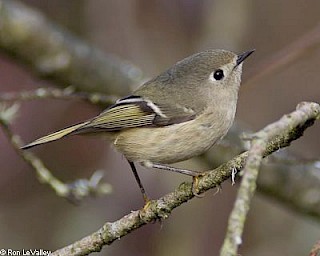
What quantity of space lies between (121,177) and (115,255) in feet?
1.49

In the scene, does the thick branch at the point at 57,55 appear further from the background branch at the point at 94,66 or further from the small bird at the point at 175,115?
the small bird at the point at 175,115

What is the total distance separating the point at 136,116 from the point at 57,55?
0.92m

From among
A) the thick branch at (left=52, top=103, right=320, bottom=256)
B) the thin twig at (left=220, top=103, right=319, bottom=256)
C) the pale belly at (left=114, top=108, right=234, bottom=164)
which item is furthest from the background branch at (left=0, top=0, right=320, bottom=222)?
the thin twig at (left=220, top=103, right=319, bottom=256)

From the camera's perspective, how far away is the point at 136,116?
2301mm

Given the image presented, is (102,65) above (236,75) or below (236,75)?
above

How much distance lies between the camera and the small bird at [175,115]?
2.13 metres

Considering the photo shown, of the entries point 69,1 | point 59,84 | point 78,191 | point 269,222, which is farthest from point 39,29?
point 269,222

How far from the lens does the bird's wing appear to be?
223cm

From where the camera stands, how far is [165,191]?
12.2 feet

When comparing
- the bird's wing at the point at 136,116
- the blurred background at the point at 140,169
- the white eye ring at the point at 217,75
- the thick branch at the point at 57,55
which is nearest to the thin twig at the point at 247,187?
the bird's wing at the point at 136,116

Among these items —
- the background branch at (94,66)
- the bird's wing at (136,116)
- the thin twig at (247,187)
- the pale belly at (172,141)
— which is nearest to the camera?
the thin twig at (247,187)

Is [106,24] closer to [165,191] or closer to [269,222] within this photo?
[165,191]

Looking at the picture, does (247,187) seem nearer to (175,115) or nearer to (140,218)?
(140,218)

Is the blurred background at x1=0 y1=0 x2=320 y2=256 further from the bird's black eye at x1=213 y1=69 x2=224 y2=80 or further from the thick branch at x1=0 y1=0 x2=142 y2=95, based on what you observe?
the bird's black eye at x1=213 y1=69 x2=224 y2=80
